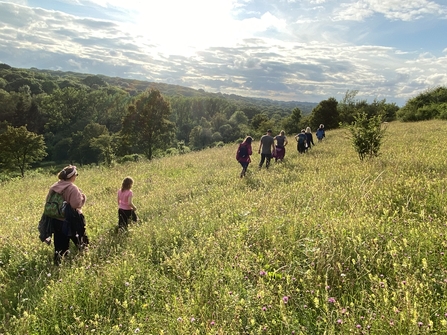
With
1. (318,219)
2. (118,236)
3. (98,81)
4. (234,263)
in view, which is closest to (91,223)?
(118,236)

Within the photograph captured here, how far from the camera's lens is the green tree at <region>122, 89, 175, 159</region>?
32906mm

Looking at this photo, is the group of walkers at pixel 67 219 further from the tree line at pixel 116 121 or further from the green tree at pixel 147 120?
the green tree at pixel 147 120

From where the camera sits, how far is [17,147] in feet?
114

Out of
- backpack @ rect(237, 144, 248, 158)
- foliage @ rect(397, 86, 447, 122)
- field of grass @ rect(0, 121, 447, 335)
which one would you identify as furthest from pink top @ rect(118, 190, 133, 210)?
foliage @ rect(397, 86, 447, 122)

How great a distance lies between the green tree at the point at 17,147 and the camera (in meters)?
34.0

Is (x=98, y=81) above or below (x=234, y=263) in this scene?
above

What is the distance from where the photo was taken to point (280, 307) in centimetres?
263

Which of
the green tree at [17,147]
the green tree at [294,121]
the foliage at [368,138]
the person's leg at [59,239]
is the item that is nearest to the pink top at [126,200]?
the person's leg at [59,239]

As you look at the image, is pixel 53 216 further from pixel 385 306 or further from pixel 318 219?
pixel 385 306

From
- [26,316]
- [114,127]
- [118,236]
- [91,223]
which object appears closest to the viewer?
[26,316]

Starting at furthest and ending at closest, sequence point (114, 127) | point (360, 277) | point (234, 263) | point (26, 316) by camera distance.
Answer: point (114, 127) → point (234, 263) → point (26, 316) → point (360, 277)

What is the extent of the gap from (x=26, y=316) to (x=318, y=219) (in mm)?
4141

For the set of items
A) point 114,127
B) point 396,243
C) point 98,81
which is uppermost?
point 98,81

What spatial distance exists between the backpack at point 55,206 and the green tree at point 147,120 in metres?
28.9
